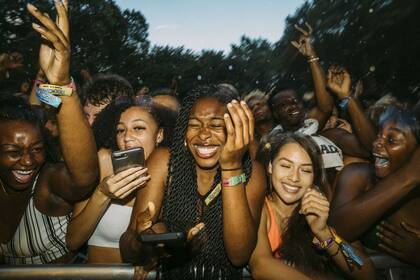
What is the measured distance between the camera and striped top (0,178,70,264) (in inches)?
95.0

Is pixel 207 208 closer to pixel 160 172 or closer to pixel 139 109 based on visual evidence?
pixel 160 172

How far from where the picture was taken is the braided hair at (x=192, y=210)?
2.21 metres

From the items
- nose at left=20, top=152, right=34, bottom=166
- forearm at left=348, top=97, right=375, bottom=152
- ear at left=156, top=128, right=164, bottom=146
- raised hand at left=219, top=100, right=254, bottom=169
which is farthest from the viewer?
forearm at left=348, top=97, right=375, bottom=152

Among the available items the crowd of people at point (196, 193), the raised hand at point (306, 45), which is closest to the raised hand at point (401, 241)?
the crowd of people at point (196, 193)

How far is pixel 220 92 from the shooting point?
245cm

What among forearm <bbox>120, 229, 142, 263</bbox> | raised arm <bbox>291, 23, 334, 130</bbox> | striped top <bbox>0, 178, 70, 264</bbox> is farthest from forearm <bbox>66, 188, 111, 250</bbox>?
raised arm <bbox>291, 23, 334, 130</bbox>

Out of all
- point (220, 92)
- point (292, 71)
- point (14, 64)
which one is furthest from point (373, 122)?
point (292, 71)

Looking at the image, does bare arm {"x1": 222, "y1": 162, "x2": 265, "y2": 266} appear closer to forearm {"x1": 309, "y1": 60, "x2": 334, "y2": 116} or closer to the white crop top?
the white crop top

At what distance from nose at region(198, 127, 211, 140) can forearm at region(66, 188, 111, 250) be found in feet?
2.17

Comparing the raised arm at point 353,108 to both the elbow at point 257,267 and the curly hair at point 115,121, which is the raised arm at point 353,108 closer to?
the curly hair at point 115,121

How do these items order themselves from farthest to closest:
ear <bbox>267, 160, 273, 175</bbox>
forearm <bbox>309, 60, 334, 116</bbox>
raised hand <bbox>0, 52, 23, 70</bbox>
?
forearm <bbox>309, 60, 334, 116</bbox> < raised hand <bbox>0, 52, 23, 70</bbox> < ear <bbox>267, 160, 273, 175</bbox>

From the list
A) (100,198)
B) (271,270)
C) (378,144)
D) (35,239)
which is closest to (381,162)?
(378,144)

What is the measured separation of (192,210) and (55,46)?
1.15 m

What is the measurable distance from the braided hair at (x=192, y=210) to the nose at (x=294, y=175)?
374mm
